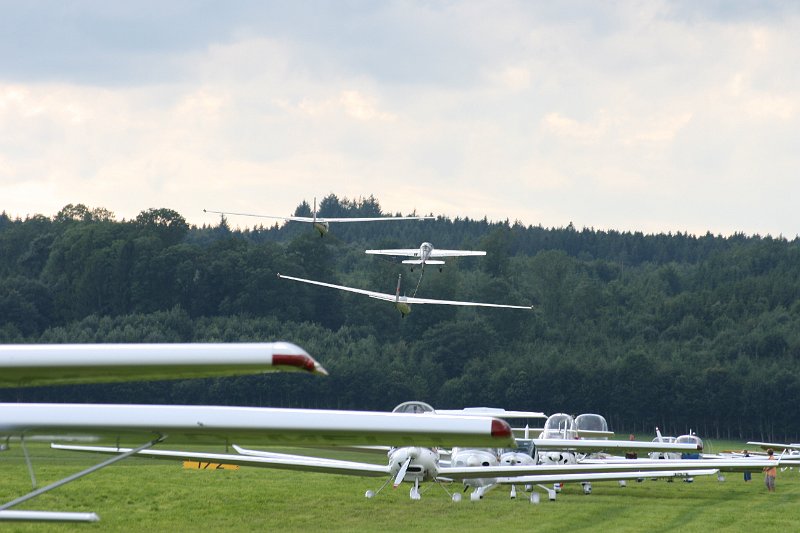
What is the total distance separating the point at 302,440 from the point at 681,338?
4104 inches

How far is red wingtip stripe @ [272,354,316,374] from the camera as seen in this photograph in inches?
400

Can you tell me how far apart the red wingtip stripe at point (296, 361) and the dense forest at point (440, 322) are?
69.8m

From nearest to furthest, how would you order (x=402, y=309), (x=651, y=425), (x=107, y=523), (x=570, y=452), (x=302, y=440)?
(x=302, y=440) → (x=107, y=523) → (x=570, y=452) → (x=402, y=309) → (x=651, y=425)

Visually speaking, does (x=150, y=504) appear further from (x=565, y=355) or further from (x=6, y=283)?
(x=6, y=283)

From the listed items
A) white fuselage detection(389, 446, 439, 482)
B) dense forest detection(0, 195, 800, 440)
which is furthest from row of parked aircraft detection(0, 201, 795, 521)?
dense forest detection(0, 195, 800, 440)

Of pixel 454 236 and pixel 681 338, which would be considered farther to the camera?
pixel 454 236

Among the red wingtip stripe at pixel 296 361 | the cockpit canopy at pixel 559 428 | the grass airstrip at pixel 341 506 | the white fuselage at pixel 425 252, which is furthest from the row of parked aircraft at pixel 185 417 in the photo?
the white fuselage at pixel 425 252

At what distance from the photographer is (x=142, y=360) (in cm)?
1116

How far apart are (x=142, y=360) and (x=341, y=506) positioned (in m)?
12.3

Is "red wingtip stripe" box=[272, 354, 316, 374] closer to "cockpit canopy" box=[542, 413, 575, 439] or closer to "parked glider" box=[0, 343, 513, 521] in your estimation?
"parked glider" box=[0, 343, 513, 521]

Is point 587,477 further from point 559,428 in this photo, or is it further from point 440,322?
point 440,322

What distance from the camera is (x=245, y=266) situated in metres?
122

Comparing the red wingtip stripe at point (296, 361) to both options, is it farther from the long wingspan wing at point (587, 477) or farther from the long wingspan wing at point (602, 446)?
the long wingspan wing at point (602, 446)

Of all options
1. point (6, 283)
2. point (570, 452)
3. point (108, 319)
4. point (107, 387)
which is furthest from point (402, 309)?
point (6, 283)
